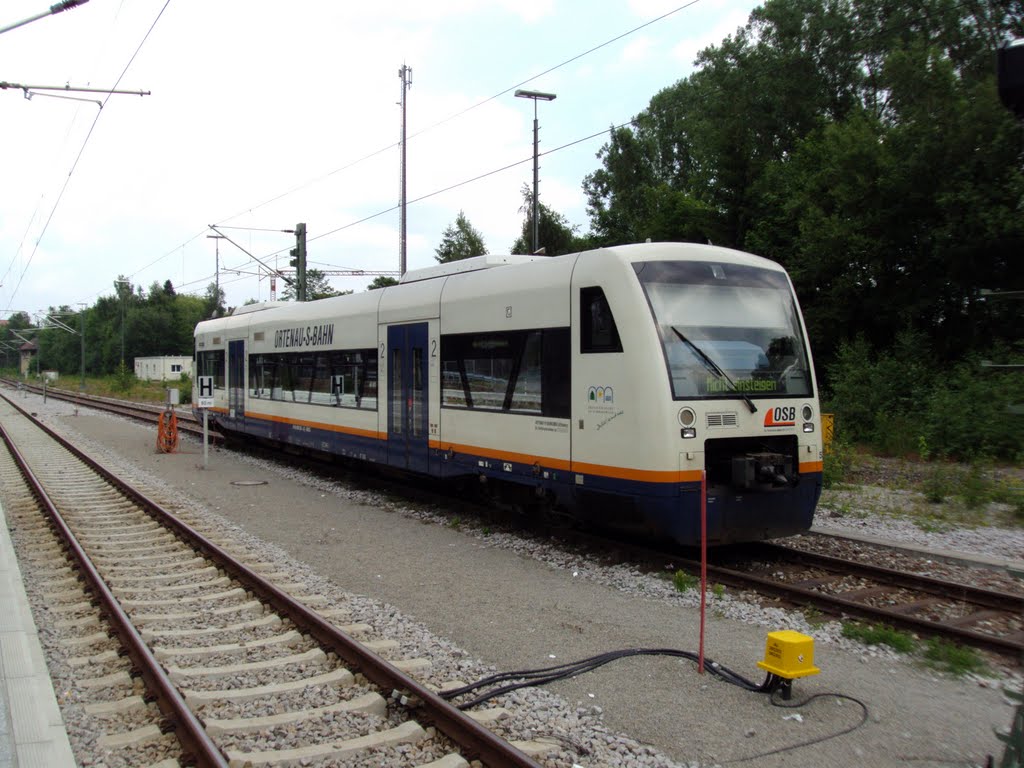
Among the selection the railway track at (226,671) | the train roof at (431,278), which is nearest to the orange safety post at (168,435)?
the train roof at (431,278)

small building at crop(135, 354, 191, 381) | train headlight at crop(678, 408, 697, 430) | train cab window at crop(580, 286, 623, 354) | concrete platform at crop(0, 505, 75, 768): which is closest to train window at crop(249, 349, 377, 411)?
train cab window at crop(580, 286, 623, 354)

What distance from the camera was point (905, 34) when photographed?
32.7m

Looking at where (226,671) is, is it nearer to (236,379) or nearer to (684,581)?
(684,581)

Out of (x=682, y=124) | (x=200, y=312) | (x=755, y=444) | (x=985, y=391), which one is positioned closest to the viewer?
(x=755, y=444)

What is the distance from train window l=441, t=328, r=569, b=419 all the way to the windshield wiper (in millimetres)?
1350

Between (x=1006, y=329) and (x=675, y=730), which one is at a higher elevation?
(x=1006, y=329)

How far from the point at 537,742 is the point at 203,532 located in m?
7.22

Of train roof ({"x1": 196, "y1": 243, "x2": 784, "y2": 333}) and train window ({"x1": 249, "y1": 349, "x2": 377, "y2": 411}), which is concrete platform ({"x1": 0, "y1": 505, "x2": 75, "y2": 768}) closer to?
train roof ({"x1": 196, "y1": 243, "x2": 784, "y2": 333})

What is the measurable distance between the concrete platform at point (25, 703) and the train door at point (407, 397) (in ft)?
18.7

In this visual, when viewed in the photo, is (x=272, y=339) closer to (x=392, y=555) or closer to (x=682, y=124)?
(x=392, y=555)

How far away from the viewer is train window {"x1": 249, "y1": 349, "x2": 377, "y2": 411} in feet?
43.4

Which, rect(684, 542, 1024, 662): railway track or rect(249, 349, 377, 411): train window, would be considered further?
rect(249, 349, 377, 411): train window

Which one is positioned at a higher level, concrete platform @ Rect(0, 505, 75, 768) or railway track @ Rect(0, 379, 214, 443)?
railway track @ Rect(0, 379, 214, 443)

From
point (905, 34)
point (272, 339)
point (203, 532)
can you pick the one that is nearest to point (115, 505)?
point (203, 532)
